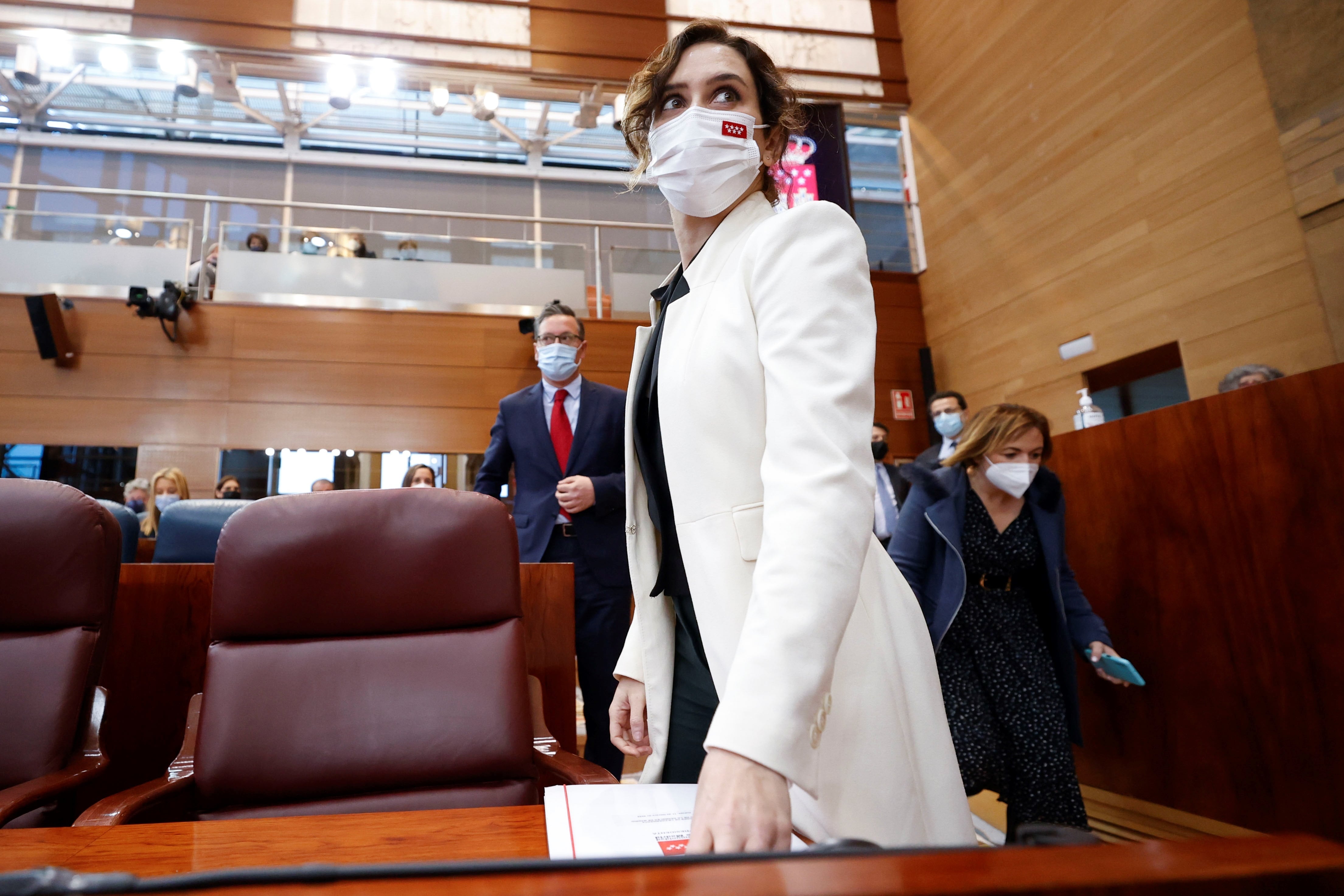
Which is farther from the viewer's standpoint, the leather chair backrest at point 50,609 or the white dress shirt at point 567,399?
the white dress shirt at point 567,399

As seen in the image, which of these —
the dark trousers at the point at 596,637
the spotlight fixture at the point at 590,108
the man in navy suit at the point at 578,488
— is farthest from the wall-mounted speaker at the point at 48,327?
the dark trousers at the point at 596,637

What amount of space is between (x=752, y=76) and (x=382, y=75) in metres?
6.34

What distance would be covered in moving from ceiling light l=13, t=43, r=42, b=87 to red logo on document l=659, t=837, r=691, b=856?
8.15 m

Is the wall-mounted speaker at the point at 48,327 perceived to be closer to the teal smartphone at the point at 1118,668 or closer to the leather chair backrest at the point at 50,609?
the leather chair backrest at the point at 50,609

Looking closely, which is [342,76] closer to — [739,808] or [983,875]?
[739,808]

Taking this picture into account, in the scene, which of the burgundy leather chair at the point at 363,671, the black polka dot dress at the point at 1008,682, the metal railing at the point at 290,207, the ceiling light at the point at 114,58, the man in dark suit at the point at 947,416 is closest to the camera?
the burgundy leather chair at the point at 363,671

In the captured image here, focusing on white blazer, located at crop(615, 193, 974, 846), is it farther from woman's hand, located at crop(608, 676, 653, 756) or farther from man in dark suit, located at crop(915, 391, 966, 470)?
man in dark suit, located at crop(915, 391, 966, 470)

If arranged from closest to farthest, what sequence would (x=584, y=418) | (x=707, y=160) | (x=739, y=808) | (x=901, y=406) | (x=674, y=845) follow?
(x=739, y=808) < (x=674, y=845) < (x=707, y=160) < (x=584, y=418) < (x=901, y=406)

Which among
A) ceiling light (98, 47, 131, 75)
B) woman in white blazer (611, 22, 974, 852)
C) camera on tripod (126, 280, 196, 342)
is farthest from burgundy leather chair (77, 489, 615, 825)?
ceiling light (98, 47, 131, 75)

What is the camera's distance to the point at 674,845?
0.61 m

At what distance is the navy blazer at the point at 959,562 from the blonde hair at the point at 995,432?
46mm

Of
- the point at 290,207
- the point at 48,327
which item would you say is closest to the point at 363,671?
the point at 48,327

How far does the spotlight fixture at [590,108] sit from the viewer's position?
6.56 meters

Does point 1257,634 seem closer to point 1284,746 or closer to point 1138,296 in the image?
point 1284,746
